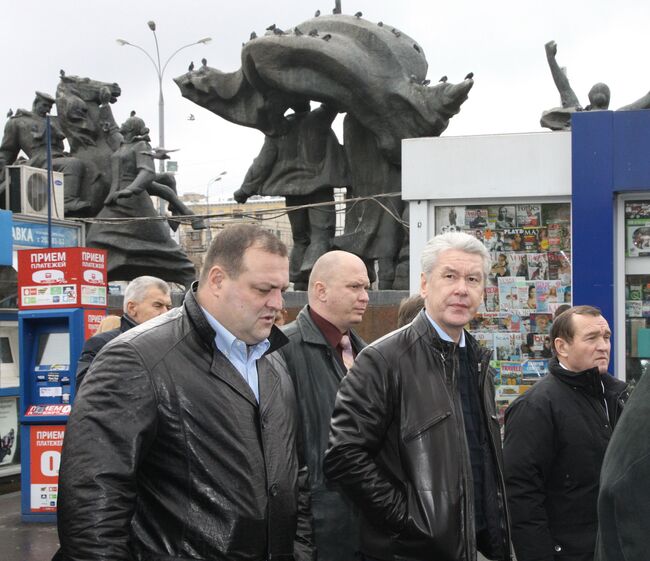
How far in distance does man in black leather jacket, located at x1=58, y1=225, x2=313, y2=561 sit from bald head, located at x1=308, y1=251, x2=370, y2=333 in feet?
6.07

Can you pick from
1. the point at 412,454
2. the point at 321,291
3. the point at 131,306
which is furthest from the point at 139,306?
the point at 412,454

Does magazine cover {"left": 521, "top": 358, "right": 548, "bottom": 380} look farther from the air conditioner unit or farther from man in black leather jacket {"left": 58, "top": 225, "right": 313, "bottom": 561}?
the air conditioner unit

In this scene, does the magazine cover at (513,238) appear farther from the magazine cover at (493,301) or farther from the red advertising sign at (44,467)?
the red advertising sign at (44,467)

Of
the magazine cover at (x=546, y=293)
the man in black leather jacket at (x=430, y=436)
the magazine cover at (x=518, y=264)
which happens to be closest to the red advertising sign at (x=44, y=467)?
the magazine cover at (x=518, y=264)

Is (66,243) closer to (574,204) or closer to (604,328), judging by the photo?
(574,204)

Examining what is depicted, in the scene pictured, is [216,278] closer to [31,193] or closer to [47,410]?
[47,410]

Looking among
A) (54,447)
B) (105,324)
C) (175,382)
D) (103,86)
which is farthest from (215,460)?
(103,86)

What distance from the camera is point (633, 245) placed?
815cm

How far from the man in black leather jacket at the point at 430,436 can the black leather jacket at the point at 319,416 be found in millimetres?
584

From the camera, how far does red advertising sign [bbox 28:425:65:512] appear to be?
9359 mm

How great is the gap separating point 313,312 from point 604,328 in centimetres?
129

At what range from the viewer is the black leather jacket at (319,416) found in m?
4.54

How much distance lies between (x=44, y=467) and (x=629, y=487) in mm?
8280

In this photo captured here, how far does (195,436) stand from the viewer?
9.56 feet
